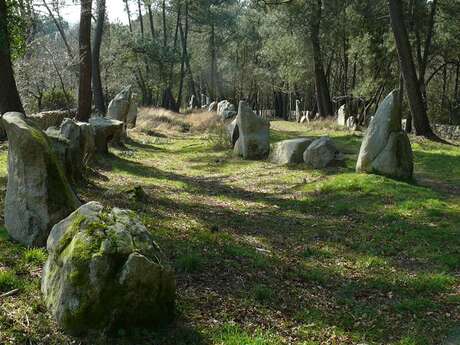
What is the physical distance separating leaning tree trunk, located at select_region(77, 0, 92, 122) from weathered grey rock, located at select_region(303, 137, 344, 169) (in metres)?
9.36

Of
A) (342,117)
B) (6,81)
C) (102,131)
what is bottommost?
(102,131)

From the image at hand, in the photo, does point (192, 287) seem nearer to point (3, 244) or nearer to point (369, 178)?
point (3, 244)

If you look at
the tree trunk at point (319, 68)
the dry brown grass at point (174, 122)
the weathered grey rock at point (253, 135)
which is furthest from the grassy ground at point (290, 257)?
the tree trunk at point (319, 68)

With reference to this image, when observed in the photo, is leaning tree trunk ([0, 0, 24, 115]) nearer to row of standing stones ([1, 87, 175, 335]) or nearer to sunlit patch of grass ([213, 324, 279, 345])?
row of standing stones ([1, 87, 175, 335])

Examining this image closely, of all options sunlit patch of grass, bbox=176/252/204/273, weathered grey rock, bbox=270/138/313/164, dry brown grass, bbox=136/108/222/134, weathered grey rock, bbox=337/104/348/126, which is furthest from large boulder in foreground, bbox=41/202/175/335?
weathered grey rock, bbox=337/104/348/126

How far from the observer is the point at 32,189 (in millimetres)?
7449

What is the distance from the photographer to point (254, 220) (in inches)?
444

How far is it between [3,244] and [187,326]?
3.23m

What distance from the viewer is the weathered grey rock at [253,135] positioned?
19.7 metres

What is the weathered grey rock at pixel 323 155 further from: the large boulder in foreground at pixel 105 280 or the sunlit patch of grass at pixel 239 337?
the large boulder in foreground at pixel 105 280

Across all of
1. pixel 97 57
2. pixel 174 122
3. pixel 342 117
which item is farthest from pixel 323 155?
pixel 342 117

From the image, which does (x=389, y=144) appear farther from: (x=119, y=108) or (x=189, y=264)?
(x=119, y=108)

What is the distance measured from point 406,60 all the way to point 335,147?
22.6 feet

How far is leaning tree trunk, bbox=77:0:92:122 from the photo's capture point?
20672mm
